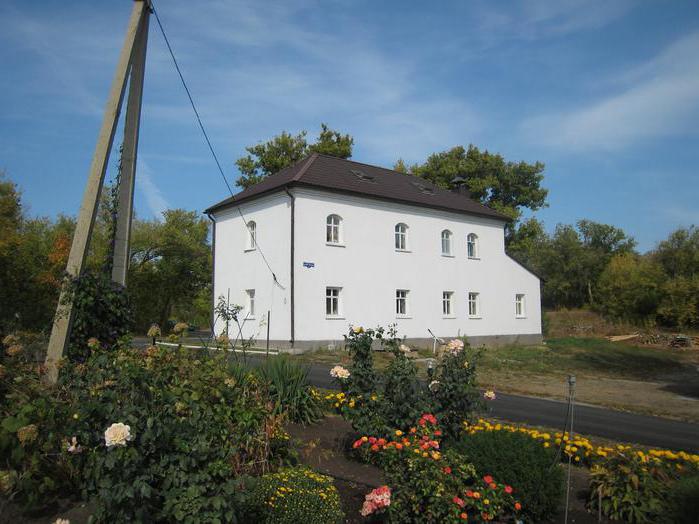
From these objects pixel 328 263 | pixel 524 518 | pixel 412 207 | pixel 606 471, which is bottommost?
pixel 524 518

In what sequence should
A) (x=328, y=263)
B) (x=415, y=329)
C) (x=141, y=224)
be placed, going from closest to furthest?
1. (x=328, y=263)
2. (x=415, y=329)
3. (x=141, y=224)

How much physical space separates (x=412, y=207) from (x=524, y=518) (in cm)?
2310

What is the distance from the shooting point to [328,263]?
76.6 ft

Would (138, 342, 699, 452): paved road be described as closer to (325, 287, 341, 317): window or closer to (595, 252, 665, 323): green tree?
(325, 287, 341, 317): window

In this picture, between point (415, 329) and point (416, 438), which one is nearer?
point (416, 438)

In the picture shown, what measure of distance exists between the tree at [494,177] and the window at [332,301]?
76.9 ft

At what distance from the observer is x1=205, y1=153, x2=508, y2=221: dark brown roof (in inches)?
942

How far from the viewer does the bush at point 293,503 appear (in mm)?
Result: 3600

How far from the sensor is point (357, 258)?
24.3 meters

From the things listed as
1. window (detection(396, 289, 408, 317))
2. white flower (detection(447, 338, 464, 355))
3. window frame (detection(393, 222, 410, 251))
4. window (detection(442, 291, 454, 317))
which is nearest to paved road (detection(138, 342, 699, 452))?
white flower (detection(447, 338, 464, 355))

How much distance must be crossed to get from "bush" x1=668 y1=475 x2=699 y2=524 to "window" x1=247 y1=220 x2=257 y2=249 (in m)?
21.9

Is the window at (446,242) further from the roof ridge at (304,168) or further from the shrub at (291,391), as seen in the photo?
the shrub at (291,391)

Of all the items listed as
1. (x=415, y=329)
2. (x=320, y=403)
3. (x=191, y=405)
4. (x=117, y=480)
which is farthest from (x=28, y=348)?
(x=415, y=329)

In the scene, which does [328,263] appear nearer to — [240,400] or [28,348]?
[28,348]
